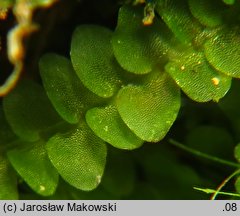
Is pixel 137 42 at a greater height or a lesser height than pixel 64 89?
greater

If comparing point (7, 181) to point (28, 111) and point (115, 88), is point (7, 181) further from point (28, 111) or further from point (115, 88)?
point (115, 88)

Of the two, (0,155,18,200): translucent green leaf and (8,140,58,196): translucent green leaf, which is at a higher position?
(8,140,58,196): translucent green leaf

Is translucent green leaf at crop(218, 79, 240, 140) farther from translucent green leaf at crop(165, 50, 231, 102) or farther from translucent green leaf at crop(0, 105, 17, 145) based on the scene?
translucent green leaf at crop(0, 105, 17, 145)

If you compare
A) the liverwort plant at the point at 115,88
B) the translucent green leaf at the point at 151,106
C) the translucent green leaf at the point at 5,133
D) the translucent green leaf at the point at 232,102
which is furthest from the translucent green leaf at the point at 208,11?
the translucent green leaf at the point at 5,133

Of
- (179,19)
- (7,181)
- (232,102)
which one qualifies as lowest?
(7,181)

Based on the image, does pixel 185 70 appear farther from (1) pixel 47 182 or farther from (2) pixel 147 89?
(1) pixel 47 182

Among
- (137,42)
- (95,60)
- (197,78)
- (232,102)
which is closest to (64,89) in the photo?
(95,60)

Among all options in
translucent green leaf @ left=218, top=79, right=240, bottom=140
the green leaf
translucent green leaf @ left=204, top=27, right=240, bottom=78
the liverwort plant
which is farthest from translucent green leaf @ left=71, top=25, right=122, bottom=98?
translucent green leaf @ left=218, top=79, right=240, bottom=140
